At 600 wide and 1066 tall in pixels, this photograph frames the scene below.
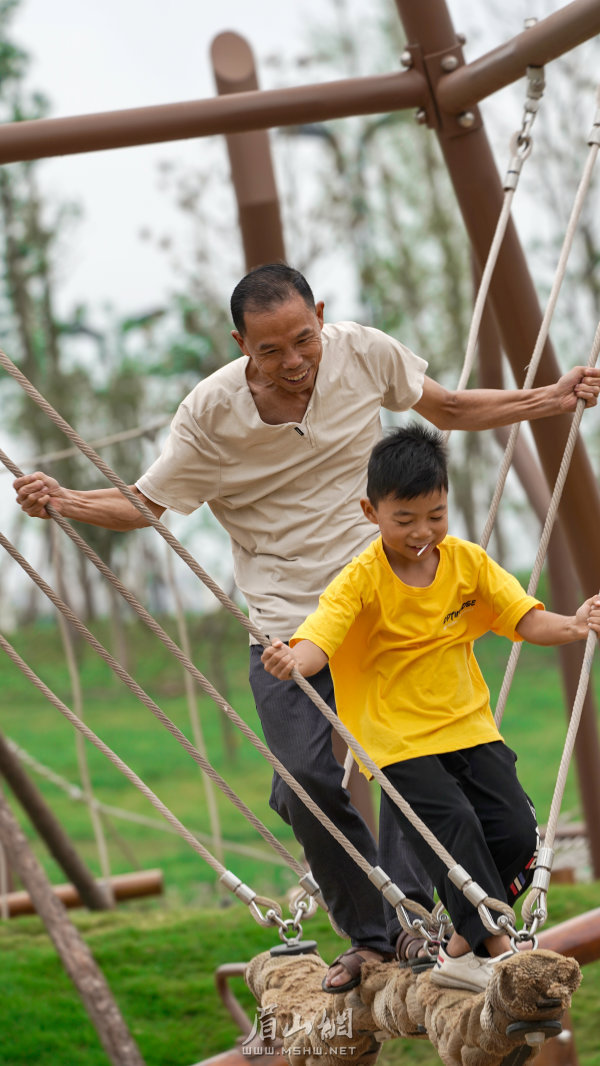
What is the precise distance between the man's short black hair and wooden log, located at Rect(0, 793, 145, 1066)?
7.27 feet

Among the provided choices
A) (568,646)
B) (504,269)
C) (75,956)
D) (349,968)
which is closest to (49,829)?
(75,956)

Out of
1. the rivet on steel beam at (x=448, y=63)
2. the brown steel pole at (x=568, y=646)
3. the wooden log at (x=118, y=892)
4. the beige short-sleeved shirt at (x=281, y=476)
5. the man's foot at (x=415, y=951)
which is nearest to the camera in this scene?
the man's foot at (x=415, y=951)

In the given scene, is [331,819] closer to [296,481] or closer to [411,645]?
[411,645]

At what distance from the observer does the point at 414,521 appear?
2006mm

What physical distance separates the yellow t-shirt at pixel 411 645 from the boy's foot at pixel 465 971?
309mm

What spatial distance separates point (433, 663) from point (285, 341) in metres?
0.60

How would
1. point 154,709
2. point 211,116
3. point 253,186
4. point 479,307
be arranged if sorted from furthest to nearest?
point 253,186 → point 211,116 → point 479,307 → point 154,709

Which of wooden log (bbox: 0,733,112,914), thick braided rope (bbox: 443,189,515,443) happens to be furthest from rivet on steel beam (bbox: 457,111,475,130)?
wooden log (bbox: 0,733,112,914)

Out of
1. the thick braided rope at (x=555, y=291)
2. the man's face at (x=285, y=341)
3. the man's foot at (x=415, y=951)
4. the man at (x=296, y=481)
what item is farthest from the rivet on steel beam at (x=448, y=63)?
the man's foot at (x=415, y=951)

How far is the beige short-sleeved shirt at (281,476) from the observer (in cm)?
A: 236

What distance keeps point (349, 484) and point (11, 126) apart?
1.57 metres

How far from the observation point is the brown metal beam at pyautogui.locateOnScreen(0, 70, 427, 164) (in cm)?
337

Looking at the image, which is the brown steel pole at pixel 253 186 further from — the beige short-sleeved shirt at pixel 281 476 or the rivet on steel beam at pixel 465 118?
the beige short-sleeved shirt at pixel 281 476

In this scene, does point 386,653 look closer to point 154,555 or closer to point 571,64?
point 154,555
